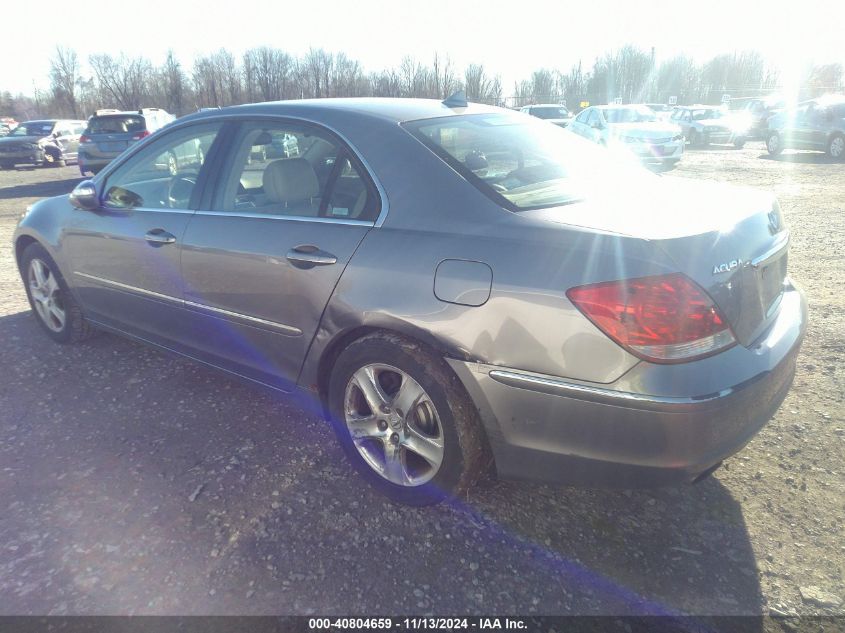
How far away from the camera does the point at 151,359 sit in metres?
4.12

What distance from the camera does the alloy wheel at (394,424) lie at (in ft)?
7.96

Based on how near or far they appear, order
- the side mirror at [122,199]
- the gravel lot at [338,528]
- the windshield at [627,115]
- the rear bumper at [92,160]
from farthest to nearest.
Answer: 1. the windshield at [627,115]
2. the rear bumper at [92,160]
3. the side mirror at [122,199]
4. the gravel lot at [338,528]

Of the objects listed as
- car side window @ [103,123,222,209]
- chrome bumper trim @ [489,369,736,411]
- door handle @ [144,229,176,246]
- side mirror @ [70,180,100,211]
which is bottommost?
chrome bumper trim @ [489,369,736,411]

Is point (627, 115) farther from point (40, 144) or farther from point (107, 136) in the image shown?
point (40, 144)

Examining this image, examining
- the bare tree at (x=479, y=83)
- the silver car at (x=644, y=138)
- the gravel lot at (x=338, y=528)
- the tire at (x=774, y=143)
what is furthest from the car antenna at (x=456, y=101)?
the bare tree at (x=479, y=83)

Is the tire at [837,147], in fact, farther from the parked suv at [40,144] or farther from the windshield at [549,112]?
the parked suv at [40,144]

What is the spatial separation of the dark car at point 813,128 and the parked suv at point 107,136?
17352 mm

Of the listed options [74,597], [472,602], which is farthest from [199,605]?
A: [472,602]


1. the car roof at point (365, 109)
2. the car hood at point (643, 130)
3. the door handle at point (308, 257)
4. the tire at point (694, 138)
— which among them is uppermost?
the car roof at point (365, 109)

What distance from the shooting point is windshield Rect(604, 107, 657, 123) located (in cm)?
1738

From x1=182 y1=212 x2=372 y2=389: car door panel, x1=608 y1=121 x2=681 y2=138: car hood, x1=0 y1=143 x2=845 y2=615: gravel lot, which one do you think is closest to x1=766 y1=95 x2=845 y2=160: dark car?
x1=608 y1=121 x2=681 y2=138: car hood

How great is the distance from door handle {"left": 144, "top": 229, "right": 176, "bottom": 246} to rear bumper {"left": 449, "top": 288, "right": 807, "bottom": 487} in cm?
187

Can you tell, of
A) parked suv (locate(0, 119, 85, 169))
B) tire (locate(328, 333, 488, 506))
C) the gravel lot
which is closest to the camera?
the gravel lot

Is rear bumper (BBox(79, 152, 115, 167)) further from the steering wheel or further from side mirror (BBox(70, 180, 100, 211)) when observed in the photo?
the steering wheel
